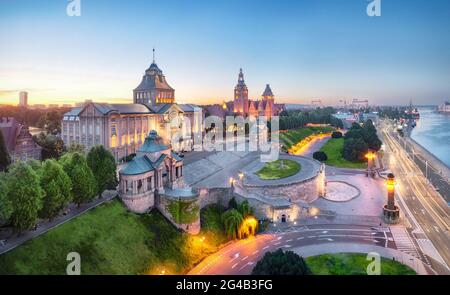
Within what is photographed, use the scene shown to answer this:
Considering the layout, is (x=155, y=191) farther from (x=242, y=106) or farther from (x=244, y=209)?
(x=242, y=106)

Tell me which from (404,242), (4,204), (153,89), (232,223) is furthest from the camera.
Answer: (153,89)

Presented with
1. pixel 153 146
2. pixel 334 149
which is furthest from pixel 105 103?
pixel 334 149

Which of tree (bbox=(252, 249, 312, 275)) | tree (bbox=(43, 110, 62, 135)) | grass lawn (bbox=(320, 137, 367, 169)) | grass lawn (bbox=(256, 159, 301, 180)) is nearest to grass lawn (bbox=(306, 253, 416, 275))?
tree (bbox=(252, 249, 312, 275))

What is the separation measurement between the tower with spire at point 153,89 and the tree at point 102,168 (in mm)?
41159

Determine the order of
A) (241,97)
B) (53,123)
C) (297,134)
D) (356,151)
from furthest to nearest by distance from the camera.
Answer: (241,97) < (297,134) < (53,123) < (356,151)

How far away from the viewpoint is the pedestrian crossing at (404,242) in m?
35.7

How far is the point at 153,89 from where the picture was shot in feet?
253

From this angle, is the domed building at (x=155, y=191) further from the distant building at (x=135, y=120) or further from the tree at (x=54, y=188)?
the distant building at (x=135, y=120)

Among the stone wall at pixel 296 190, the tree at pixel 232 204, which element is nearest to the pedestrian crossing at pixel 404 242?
the stone wall at pixel 296 190

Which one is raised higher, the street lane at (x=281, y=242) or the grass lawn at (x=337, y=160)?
the grass lawn at (x=337, y=160)

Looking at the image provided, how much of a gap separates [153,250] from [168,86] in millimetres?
55506

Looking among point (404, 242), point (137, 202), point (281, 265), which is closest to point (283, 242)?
point (281, 265)

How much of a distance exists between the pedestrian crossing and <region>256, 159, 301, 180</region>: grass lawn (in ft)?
58.8

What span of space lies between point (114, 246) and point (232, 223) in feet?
46.8
